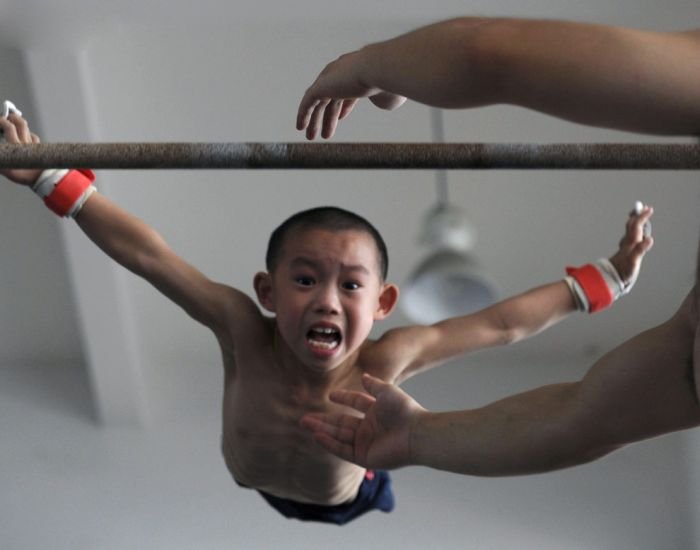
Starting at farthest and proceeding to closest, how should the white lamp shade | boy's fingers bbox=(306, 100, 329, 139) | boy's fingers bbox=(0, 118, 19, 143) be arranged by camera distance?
1. the white lamp shade
2. boy's fingers bbox=(0, 118, 19, 143)
3. boy's fingers bbox=(306, 100, 329, 139)

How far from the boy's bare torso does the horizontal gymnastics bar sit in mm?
722

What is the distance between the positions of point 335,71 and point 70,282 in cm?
249

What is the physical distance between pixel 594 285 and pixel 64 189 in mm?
795

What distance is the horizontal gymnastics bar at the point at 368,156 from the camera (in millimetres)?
967

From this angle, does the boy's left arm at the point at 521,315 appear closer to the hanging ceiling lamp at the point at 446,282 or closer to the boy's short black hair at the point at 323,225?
the boy's short black hair at the point at 323,225

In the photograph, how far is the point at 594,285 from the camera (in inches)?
71.7

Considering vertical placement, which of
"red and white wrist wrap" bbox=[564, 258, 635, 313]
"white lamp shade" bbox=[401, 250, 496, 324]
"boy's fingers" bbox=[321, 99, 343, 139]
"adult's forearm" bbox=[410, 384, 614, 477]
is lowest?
"adult's forearm" bbox=[410, 384, 614, 477]

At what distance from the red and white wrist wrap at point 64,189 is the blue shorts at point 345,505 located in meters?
0.59

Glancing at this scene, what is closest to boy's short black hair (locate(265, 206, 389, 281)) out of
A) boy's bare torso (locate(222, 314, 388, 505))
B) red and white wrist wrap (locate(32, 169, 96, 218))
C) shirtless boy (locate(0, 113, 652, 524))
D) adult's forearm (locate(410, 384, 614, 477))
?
shirtless boy (locate(0, 113, 652, 524))

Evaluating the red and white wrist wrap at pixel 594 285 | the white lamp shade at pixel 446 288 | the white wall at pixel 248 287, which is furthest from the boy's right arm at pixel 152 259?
the white wall at pixel 248 287

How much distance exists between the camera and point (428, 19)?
2594 millimetres

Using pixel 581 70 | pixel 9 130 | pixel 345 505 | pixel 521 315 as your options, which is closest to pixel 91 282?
pixel 345 505

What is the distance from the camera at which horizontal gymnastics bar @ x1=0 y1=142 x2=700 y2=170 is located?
38.1 inches

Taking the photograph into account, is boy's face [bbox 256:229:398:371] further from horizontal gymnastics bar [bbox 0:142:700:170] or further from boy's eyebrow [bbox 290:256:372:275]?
horizontal gymnastics bar [bbox 0:142:700:170]
